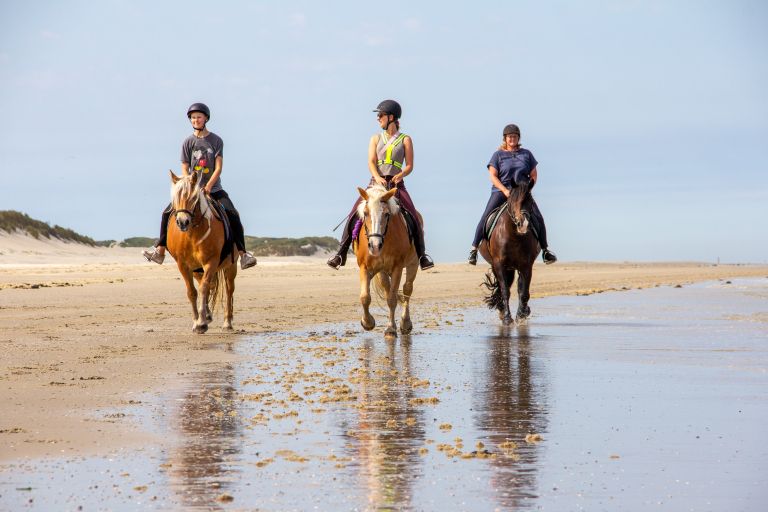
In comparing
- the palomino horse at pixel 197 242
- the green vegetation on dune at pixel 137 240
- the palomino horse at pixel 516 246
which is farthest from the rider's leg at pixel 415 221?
the green vegetation on dune at pixel 137 240

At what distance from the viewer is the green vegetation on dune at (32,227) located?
44.7 m

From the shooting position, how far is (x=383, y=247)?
42.1 ft

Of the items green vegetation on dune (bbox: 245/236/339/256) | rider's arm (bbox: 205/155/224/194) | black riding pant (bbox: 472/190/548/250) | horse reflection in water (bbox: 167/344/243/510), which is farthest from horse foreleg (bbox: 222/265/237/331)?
green vegetation on dune (bbox: 245/236/339/256)

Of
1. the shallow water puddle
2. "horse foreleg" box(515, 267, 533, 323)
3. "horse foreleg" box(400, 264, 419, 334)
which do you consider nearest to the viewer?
the shallow water puddle

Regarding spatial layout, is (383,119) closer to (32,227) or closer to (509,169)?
(509,169)

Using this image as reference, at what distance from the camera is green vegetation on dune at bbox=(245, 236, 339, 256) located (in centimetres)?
5941

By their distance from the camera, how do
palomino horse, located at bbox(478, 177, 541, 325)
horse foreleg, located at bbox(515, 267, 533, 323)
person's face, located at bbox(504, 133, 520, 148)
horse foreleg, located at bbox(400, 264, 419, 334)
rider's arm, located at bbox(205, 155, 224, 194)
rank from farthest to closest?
1. person's face, located at bbox(504, 133, 520, 148)
2. horse foreleg, located at bbox(515, 267, 533, 323)
3. palomino horse, located at bbox(478, 177, 541, 325)
4. rider's arm, located at bbox(205, 155, 224, 194)
5. horse foreleg, located at bbox(400, 264, 419, 334)

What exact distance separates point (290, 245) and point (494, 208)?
46.0 m

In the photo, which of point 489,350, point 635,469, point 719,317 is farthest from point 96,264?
point 635,469

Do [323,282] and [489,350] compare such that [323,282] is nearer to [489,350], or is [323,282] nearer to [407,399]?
[489,350]

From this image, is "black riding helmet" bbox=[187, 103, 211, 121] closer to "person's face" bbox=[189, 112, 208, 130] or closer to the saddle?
"person's face" bbox=[189, 112, 208, 130]

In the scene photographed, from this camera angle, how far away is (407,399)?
753 centimetres

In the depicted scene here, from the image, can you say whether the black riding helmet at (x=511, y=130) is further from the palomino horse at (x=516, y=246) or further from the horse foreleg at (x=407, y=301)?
the horse foreleg at (x=407, y=301)

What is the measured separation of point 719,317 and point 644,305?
151 inches
